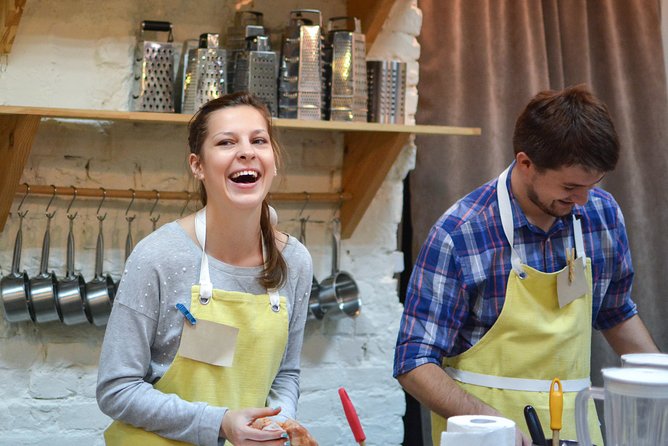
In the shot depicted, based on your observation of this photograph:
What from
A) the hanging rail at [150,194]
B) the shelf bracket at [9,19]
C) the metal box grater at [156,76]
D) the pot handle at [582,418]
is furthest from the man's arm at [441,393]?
the shelf bracket at [9,19]

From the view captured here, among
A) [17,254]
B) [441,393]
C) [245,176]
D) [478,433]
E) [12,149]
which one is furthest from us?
[17,254]

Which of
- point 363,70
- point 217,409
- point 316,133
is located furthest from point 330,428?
point 217,409

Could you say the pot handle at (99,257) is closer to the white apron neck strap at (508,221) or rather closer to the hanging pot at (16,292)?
the hanging pot at (16,292)

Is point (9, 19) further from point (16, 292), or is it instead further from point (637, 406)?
point (637, 406)

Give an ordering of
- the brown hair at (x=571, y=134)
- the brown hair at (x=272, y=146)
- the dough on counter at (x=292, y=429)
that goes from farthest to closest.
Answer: the brown hair at (x=571, y=134)
the brown hair at (x=272, y=146)
the dough on counter at (x=292, y=429)

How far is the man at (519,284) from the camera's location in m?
1.90

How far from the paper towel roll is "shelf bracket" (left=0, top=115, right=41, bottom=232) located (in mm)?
1505

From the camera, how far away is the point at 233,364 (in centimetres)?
172

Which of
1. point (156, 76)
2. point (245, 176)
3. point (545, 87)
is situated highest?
point (545, 87)

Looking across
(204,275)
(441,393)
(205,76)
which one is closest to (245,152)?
(204,275)

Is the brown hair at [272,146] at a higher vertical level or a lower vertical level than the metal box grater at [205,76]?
lower

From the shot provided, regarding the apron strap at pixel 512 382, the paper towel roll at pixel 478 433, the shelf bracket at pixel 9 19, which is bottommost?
the paper towel roll at pixel 478 433

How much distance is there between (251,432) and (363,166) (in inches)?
53.8

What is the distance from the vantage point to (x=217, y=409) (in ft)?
5.31
